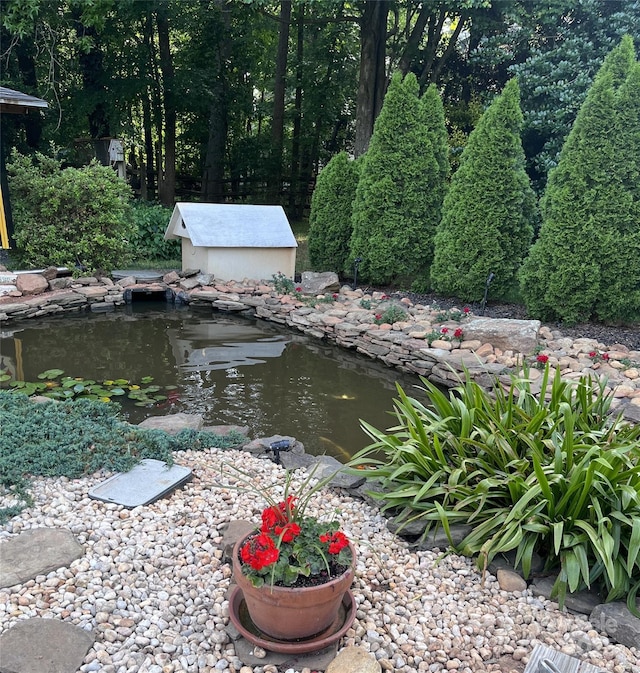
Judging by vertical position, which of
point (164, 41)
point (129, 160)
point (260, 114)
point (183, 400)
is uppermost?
point (164, 41)

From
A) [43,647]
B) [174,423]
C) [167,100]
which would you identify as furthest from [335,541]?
[167,100]

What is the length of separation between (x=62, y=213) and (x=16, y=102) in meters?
1.51

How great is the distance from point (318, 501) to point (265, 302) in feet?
15.8

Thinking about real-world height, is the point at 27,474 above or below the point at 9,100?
below

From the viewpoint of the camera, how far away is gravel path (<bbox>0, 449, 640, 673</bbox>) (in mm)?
1960

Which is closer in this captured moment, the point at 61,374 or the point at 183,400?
the point at 183,400

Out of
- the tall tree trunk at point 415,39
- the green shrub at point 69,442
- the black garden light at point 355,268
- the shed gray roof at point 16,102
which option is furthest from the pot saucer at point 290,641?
the tall tree trunk at point 415,39

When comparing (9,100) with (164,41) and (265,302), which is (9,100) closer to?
(265,302)

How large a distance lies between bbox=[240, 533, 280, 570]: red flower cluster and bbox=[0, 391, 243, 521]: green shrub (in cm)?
133

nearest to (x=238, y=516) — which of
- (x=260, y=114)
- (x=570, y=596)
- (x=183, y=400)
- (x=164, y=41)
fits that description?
(x=570, y=596)

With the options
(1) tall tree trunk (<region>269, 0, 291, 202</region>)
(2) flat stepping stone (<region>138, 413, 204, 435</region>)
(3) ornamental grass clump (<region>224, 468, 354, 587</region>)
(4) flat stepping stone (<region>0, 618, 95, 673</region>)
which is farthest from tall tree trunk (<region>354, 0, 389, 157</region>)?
(4) flat stepping stone (<region>0, 618, 95, 673</region>)

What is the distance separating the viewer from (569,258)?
20.2 feet

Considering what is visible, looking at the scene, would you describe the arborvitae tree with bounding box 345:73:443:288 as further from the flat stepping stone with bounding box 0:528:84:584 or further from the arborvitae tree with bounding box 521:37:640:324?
the flat stepping stone with bounding box 0:528:84:584

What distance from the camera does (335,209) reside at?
9.09 m
